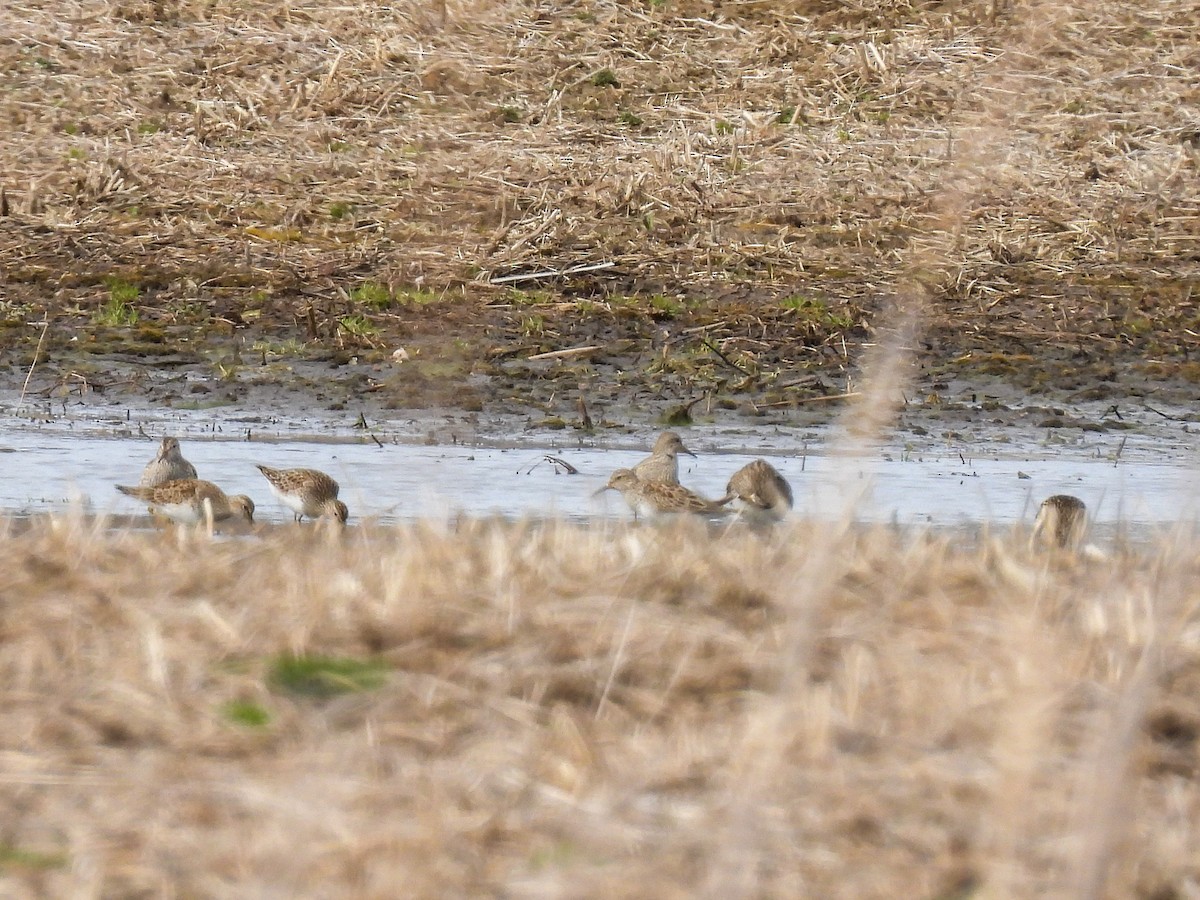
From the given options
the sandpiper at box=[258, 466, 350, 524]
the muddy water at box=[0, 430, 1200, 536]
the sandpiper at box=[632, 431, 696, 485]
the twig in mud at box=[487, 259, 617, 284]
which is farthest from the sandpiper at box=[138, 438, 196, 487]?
the twig in mud at box=[487, 259, 617, 284]

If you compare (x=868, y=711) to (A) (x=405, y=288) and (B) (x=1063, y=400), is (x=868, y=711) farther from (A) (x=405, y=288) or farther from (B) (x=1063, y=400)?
(A) (x=405, y=288)

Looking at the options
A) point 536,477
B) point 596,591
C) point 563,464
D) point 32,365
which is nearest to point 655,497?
point 536,477

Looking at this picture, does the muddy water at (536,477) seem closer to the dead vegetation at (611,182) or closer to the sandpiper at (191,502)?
the sandpiper at (191,502)

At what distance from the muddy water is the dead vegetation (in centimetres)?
100

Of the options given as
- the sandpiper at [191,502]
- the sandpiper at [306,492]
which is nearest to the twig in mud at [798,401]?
the sandpiper at [306,492]

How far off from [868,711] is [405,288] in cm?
891

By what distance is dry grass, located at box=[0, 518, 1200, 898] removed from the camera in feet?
9.30

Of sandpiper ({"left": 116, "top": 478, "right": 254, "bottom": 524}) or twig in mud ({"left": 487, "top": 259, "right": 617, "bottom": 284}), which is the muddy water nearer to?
sandpiper ({"left": 116, "top": 478, "right": 254, "bottom": 524})

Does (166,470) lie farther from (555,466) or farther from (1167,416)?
(1167,416)

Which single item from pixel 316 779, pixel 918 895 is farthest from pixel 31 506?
pixel 918 895

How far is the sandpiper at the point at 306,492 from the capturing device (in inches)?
308

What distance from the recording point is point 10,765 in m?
3.24

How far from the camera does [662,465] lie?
27.8 ft

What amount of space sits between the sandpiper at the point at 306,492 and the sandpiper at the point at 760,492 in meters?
1.63
